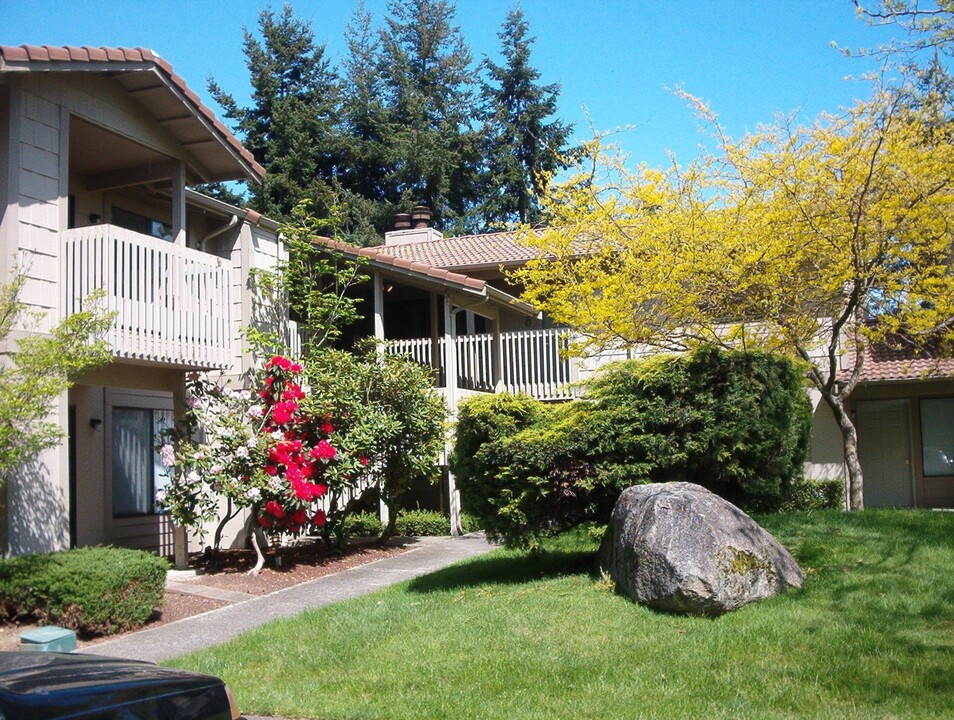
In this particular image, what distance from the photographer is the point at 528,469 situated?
934 centimetres

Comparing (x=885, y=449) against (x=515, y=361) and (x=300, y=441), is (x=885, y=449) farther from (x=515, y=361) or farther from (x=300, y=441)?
(x=300, y=441)

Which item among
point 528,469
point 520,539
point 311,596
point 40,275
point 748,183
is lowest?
point 311,596

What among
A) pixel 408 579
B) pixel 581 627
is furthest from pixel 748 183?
pixel 581 627

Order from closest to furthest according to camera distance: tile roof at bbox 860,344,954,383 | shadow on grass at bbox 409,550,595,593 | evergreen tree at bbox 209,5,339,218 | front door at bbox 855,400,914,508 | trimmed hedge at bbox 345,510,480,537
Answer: shadow on grass at bbox 409,550,595,593 < trimmed hedge at bbox 345,510,480,537 < tile roof at bbox 860,344,954,383 < front door at bbox 855,400,914,508 < evergreen tree at bbox 209,5,339,218

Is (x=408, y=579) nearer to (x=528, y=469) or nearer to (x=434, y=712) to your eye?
(x=528, y=469)

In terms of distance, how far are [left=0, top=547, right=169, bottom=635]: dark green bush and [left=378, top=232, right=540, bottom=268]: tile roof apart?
35.4 ft

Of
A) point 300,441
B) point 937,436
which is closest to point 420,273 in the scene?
point 300,441

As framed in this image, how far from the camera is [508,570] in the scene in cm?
1044

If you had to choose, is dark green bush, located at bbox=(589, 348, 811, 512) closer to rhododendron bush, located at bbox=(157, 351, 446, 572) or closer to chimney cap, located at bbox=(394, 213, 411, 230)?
rhododendron bush, located at bbox=(157, 351, 446, 572)

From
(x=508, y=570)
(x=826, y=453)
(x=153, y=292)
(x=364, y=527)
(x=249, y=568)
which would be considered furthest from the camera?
(x=826, y=453)

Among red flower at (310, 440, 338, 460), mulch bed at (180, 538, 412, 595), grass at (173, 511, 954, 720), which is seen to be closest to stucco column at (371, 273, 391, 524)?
mulch bed at (180, 538, 412, 595)

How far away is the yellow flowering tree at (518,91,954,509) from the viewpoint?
1201 cm

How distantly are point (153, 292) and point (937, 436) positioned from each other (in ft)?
50.8

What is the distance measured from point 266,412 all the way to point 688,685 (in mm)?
7906
